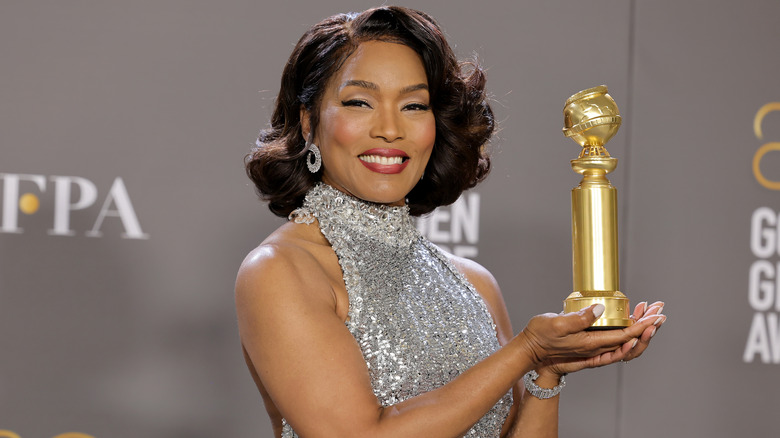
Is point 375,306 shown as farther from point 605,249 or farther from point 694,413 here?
point 694,413

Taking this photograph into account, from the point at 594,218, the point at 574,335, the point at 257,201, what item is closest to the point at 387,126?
the point at 594,218

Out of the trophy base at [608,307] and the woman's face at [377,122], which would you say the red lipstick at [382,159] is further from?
the trophy base at [608,307]

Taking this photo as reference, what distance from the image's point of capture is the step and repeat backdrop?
2.64 metres

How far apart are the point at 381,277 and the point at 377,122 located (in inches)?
12.7

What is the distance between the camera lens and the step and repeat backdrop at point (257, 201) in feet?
8.68

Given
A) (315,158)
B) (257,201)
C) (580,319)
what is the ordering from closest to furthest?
(580,319)
(315,158)
(257,201)

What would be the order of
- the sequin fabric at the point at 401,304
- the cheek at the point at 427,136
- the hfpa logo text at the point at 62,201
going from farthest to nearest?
1. the hfpa logo text at the point at 62,201
2. the cheek at the point at 427,136
3. the sequin fabric at the point at 401,304

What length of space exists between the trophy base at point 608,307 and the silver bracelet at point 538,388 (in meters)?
0.33

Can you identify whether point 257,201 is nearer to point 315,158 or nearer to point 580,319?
point 315,158

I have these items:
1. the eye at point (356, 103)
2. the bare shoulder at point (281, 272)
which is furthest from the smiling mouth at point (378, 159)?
the bare shoulder at point (281, 272)

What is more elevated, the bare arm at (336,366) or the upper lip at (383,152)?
the upper lip at (383,152)

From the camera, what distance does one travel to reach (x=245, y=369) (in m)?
2.83

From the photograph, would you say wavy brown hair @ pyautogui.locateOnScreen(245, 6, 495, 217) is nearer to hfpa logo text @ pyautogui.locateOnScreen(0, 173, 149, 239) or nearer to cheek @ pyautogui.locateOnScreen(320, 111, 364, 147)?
cheek @ pyautogui.locateOnScreen(320, 111, 364, 147)

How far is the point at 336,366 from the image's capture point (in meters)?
1.60
